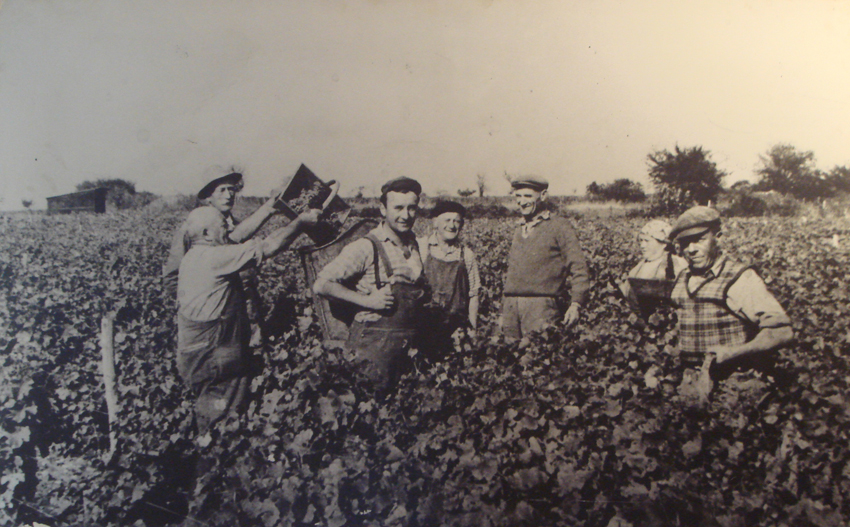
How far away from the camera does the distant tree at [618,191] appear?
2.62m

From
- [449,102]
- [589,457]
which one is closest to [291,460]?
[589,457]

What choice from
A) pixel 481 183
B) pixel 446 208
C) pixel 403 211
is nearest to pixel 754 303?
pixel 481 183

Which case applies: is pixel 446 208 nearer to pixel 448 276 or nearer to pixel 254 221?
pixel 448 276

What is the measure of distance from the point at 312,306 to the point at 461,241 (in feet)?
3.11

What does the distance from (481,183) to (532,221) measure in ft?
1.19

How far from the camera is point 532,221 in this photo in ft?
8.50

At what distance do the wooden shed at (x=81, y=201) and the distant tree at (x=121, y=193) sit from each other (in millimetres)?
26

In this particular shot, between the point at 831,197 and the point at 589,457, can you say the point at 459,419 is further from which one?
the point at 831,197

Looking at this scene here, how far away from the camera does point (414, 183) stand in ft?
8.20

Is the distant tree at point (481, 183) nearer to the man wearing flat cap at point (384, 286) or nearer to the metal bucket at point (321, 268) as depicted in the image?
the man wearing flat cap at point (384, 286)

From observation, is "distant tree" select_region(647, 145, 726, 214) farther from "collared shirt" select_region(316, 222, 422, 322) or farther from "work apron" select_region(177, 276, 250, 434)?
"work apron" select_region(177, 276, 250, 434)

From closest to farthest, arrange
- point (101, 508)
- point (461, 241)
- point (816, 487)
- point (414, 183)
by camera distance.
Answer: point (816, 487), point (101, 508), point (414, 183), point (461, 241)

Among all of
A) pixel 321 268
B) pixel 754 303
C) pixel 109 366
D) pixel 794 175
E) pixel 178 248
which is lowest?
pixel 109 366

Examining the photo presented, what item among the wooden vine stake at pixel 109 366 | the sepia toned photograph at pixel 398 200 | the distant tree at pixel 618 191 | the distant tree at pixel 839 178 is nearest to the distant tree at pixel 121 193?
the sepia toned photograph at pixel 398 200
